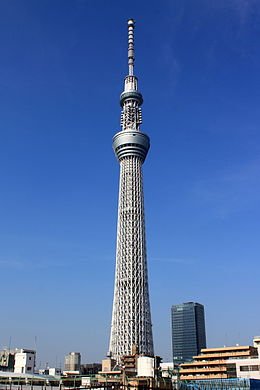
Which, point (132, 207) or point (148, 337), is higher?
point (132, 207)

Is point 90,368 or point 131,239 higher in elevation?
point 131,239

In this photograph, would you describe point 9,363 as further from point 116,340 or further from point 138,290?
point 138,290

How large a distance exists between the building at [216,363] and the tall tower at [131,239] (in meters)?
18.0

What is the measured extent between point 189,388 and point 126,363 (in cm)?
2222

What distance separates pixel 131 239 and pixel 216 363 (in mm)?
53547

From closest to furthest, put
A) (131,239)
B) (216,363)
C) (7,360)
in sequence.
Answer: (216,363) < (7,360) < (131,239)

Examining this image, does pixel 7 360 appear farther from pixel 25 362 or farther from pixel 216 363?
pixel 216 363

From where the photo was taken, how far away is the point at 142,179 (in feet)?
577

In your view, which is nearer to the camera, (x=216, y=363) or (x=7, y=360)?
(x=216, y=363)

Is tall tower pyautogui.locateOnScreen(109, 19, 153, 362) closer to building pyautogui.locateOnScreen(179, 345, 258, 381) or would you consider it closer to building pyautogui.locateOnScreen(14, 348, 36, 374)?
building pyautogui.locateOnScreen(179, 345, 258, 381)

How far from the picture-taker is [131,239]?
532ft

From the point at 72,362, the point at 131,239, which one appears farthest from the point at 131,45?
the point at 72,362

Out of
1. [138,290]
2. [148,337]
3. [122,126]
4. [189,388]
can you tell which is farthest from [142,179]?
[189,388]

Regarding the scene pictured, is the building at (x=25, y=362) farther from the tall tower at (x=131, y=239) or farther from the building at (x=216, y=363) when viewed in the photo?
the building at (x=216, y=363)
